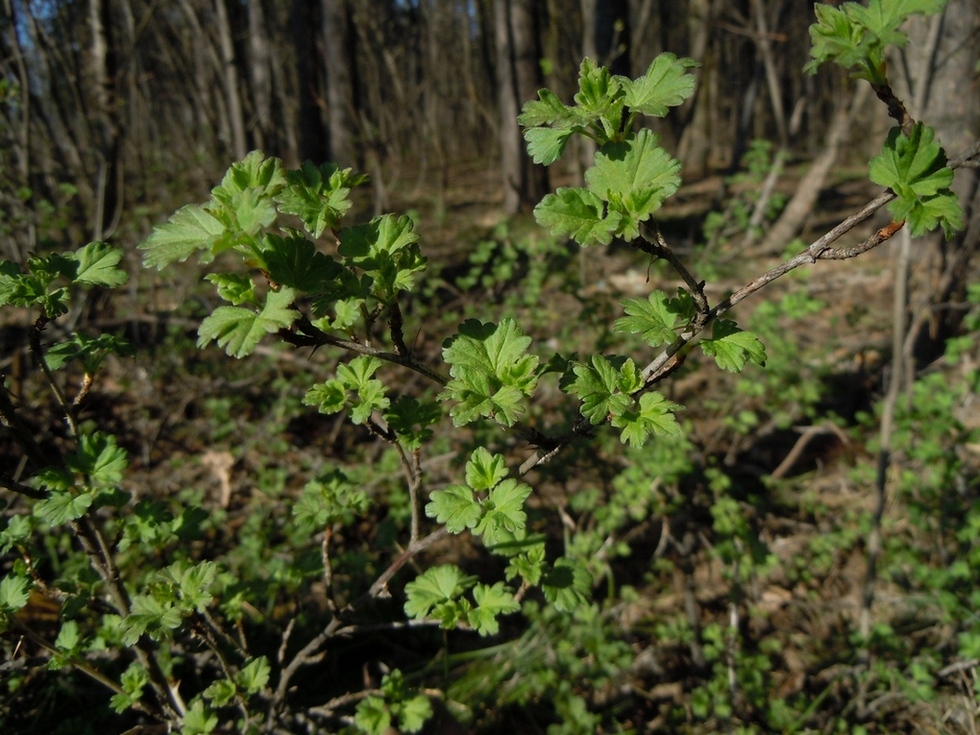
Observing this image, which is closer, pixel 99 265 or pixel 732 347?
pixel 732 347

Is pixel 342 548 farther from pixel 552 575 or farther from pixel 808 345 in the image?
pixel 808 345

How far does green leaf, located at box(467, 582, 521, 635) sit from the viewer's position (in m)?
1.36

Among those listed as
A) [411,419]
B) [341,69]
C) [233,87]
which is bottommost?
[411,419]

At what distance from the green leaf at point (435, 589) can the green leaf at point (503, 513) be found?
0.35 metres

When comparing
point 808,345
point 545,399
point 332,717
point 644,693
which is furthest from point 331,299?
point 808,345

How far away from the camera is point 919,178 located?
90cm

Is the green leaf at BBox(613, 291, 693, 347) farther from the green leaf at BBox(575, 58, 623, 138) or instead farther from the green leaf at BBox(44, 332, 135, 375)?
the green leaf at BBox(44, 332, 135, 375)

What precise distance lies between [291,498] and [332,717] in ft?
5.81

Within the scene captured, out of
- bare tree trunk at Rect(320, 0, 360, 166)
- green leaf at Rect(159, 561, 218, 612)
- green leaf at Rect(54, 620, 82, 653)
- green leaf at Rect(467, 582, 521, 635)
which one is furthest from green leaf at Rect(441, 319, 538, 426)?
bare tree trunk at Rect(320, 0, 360, 166)

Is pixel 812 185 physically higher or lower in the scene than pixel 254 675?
higher

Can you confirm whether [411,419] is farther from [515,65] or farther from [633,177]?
[515,65]

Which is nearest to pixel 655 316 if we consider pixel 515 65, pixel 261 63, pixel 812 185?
pixel 812 185

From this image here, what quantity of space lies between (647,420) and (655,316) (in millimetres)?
176

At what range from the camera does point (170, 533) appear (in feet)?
4.79
